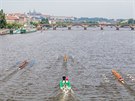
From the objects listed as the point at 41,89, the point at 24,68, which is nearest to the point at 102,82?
the point at 41,89

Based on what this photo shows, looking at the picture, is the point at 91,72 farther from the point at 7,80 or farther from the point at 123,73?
the point at 7,80

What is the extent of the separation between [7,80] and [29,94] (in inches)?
373

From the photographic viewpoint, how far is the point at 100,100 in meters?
41.4

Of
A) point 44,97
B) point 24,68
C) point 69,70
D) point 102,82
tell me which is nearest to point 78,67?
point 69,70

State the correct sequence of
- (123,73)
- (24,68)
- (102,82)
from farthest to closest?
(24,68), (123,73), (102,82)

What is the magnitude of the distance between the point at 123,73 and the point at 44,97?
2067cm

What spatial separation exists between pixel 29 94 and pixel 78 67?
23.9 meters

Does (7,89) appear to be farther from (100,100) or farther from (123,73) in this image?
(123,73)

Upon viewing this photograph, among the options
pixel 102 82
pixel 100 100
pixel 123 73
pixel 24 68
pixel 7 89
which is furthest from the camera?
pixel 24 68

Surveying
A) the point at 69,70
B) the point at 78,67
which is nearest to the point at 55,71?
the point at 69,70

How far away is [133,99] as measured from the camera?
4159 centimetres

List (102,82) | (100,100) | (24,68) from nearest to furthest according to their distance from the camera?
(100,100), (102,82), (24,68)

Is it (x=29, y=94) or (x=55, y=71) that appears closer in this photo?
(x=29, y=94)

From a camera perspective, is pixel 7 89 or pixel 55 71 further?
pixel 55 71
